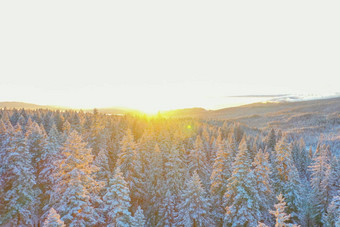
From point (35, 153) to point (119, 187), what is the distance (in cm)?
2187

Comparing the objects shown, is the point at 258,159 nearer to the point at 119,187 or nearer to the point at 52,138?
the point at 119,187

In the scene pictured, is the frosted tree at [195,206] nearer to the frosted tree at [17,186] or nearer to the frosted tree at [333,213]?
the frosted tree at [333,213]

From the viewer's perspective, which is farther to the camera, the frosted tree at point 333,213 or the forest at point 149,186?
the frosted tree at point 333,213

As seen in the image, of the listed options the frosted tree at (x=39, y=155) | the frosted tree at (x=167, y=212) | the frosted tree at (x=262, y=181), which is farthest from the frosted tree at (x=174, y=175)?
the frosted tree at (x=39, y=155)

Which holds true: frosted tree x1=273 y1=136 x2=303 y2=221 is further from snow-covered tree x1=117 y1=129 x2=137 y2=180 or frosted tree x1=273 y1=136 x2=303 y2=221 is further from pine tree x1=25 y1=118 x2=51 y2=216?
pine tree x1=25 y1=118 x2=51 y2=216

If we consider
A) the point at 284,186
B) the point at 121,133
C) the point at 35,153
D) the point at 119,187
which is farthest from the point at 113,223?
the point at 121,133

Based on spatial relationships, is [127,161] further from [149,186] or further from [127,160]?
[149,186]

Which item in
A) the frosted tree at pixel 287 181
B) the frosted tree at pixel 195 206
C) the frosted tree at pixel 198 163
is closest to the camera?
the frosted tree at pixel 195 206

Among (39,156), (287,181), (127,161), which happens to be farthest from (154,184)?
(287,181)

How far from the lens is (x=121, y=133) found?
6806 cm

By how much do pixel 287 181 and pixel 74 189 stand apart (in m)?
32.0

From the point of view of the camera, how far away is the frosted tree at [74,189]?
22.8 metres

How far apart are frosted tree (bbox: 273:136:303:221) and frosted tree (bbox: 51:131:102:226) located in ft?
94.5

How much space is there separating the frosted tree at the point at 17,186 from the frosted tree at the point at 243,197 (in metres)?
25.3
